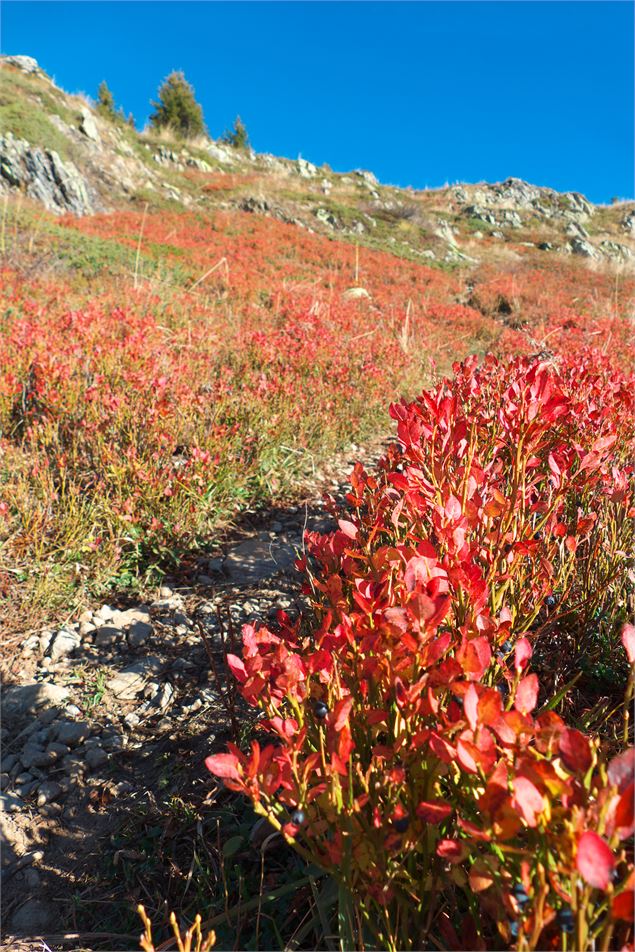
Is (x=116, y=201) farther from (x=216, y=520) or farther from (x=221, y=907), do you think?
(x=221, y=907)

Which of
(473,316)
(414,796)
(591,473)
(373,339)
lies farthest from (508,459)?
(473,316)

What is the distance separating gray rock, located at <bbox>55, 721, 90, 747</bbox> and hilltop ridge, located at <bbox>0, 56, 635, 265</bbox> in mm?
17638

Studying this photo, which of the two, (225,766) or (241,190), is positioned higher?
(241,190)

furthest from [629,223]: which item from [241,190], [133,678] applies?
[133,678]

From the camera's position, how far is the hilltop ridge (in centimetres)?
1692

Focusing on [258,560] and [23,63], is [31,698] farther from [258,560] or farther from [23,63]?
[23,63]

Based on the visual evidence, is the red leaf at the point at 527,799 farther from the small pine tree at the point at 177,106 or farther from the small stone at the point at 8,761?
the small pine tree at the point at 177,106

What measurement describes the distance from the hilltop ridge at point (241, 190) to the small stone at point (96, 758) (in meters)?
17.8

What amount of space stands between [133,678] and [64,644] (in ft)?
1.39

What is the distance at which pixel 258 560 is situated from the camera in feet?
9.95

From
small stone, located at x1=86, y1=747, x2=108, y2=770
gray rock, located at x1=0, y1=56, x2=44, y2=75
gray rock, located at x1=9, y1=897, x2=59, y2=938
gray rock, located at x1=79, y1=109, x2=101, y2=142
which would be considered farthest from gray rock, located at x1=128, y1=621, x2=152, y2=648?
gray rock, located at x1=0, y1=56, x2=44, y2=75

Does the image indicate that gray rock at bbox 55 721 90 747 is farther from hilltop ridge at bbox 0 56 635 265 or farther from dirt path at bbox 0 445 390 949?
hilltop ridge at bbox 0 56 635 265

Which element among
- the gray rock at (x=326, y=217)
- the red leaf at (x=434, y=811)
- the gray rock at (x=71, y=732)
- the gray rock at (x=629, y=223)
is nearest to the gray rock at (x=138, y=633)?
the gray rock at (x=71, y=732)

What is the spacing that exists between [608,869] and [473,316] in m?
11.9
